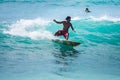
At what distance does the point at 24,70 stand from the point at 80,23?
35.3ft

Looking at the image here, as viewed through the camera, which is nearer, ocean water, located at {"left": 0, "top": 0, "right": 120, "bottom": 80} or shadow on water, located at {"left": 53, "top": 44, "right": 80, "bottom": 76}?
ocean water, located at {"left": 0, "top": 0, "right": 120, "bottom": 80}

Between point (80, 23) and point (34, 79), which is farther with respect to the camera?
point (80, 23)

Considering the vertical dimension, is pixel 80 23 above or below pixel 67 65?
above

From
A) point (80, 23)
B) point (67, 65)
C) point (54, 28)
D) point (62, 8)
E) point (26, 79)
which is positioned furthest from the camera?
point (62, 8)

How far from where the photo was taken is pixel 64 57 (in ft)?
36.0

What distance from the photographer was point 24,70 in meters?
9.23

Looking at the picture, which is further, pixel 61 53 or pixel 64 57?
pixel 61 53

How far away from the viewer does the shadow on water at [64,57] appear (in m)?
9.45

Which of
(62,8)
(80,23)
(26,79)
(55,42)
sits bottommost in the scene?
(26,79)

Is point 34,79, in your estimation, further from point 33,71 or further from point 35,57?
point 35,57

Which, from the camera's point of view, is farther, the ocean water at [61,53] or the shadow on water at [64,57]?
the shadow on water at [64,57]

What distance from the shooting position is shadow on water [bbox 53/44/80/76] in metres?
9.45

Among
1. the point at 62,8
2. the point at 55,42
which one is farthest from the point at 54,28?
the point at 62,8

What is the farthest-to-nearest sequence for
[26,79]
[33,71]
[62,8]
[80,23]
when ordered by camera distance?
1. [62,8]
2. [80,23]
3. [33,71]
4. [26,79]
